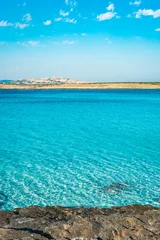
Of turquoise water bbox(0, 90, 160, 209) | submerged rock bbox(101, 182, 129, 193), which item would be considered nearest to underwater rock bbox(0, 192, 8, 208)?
turquoise water bbox(0, 90, 160, 209)

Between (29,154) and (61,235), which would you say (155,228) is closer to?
(61,235)

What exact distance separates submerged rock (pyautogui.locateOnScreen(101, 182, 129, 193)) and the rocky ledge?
3846 mm

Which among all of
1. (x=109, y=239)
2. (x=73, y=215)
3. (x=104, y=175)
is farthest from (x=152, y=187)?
(x=109, y=239)

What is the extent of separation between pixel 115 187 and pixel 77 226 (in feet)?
19.0

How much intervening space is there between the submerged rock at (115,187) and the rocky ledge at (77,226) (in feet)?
12.6

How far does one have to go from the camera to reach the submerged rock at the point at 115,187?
12.0m

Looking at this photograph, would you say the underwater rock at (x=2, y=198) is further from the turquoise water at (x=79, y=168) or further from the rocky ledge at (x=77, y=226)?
the rocky ledge at (x=77, y=226)

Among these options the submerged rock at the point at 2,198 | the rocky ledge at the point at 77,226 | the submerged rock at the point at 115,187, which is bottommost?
the submerged rock at the point at 2,198

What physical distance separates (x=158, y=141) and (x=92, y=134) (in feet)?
19.5

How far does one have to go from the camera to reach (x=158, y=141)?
21.7m

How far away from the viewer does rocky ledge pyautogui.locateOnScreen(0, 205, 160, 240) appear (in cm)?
647

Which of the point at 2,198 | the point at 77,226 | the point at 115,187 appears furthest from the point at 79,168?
the point at 77,226

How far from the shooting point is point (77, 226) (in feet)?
22.3

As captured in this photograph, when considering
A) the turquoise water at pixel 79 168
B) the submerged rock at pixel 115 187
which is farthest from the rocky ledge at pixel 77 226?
the submerged rock at pixel 115 187
